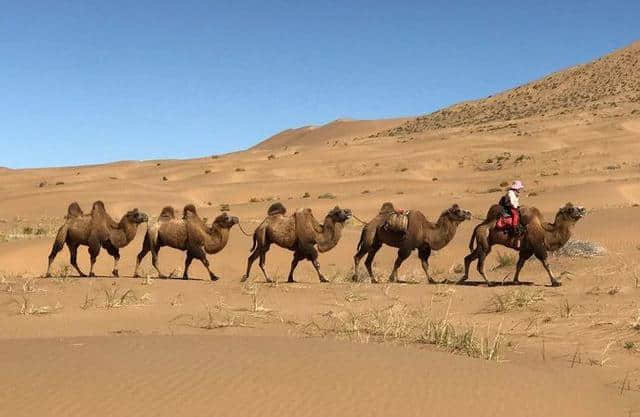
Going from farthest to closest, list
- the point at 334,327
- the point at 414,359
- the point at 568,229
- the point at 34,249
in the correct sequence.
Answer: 1. the point at 34,249
2. the point at 568,229
3. the point at 334,327
4. the point at 414,359

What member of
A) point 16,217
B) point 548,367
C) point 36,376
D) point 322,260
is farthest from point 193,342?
point 16,217

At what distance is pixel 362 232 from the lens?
526 inches

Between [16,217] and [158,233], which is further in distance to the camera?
[16,217]

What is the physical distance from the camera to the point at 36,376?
186 inches

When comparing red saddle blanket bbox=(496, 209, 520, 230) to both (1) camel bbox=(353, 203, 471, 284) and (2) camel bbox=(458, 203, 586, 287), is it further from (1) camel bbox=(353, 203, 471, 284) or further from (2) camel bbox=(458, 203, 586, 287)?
(1) camel bbox=(353, 203, 471, 284)

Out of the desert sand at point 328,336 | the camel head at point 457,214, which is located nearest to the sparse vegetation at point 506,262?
the desert sand at point 328,336

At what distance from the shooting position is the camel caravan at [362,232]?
12492 mm

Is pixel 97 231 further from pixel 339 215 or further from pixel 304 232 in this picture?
pixel 339 215

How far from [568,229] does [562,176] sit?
74.4ft

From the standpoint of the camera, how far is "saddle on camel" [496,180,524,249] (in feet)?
41.2

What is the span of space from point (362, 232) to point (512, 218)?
265 centimetres

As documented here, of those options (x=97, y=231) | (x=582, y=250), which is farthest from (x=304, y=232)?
(x=582, y=250)

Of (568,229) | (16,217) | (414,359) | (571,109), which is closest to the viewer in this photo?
(414,359)

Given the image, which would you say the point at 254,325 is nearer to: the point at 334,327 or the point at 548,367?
the point at 334,327
